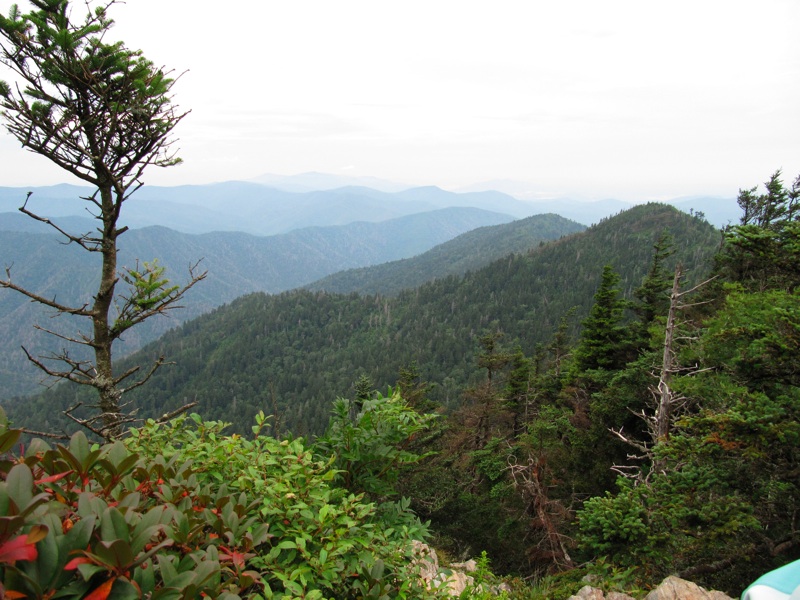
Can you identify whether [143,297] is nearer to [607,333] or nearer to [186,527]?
[186,527]

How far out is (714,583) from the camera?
745 cm

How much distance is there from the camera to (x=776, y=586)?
2.53 metres

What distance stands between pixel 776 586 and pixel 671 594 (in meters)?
3.30

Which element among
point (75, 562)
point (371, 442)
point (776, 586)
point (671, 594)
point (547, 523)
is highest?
point (75, 562)

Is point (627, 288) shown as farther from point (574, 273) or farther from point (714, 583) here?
point (714, 583)

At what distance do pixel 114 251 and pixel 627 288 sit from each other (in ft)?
452

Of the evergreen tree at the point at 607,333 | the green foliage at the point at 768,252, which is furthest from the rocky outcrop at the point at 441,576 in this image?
the evergreen tree at the point at 607,333

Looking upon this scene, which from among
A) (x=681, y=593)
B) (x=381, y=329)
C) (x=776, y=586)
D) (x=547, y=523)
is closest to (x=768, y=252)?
(x=681, y=593)

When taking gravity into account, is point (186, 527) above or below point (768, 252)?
A: below

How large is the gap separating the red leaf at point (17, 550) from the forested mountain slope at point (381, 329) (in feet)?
322

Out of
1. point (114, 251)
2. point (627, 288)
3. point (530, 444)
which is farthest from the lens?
point (627, 288)

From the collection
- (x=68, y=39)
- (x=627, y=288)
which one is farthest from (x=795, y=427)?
(x=627, y=288)

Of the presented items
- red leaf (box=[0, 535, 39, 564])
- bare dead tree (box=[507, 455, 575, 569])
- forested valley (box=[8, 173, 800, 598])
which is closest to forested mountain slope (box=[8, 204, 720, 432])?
forested valley (box=[8, 173, 800, 598])

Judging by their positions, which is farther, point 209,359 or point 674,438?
point 209,359
